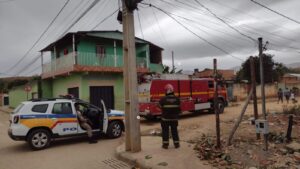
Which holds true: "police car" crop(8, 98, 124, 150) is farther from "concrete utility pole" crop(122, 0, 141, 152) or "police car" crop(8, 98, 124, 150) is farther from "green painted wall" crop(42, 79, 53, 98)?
"green painted wall" crop(42, 79, 53, 98)

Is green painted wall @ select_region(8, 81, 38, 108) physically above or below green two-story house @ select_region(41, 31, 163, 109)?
below

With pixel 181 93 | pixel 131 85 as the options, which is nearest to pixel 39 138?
pixel 131 85

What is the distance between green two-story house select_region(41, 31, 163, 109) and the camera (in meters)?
22.3

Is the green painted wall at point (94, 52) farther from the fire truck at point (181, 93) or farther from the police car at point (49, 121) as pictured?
the police car at point (49, 121)

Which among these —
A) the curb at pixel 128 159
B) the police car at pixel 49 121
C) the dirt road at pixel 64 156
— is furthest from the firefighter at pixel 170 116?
the police car at pixel 49 121

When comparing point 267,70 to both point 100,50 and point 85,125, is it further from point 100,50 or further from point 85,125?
point 85,125

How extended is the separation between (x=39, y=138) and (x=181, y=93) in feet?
30.5

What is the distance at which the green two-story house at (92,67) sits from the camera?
73.3ft

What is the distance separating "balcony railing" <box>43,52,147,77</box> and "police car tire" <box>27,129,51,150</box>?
1115 centimetres

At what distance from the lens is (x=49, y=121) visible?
1071cm

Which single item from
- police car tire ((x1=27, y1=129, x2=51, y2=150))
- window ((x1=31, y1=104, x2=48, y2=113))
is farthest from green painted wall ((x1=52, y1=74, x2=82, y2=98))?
police car tire ((x1=27, y1=129, x2=51, y2=150))

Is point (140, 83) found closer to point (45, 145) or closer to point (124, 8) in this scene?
point (45, 145)

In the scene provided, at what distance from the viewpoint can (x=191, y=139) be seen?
10586mm

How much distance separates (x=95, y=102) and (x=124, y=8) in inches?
597
